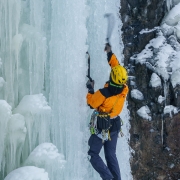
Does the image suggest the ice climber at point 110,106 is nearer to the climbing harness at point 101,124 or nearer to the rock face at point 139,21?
the climbing harness at point 101,124

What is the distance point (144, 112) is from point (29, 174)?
3.68m

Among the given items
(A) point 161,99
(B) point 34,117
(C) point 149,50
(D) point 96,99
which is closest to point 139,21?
(C) point 149,50

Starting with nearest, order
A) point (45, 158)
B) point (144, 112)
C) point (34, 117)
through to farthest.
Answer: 1. point (45, 158)
2. point (34, 117)
3. point (144, 112)

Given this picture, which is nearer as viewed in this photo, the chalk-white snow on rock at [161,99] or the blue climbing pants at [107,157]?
the blue climbing pants at [107,157]

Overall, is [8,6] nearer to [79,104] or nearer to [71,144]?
[79,104]

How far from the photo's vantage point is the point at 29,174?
11.3ft

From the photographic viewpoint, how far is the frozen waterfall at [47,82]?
379 cm

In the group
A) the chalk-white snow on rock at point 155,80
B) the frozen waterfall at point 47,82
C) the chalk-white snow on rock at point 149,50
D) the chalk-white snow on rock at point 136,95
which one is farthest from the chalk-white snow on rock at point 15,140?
the chalk-white snow on rock at point 149,50

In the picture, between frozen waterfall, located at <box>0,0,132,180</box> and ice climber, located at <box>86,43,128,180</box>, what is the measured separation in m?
0.43

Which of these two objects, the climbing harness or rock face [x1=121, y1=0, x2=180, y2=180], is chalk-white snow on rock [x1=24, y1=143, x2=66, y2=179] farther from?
rock face [x1=121, y1=0, x2=180, y2=180]

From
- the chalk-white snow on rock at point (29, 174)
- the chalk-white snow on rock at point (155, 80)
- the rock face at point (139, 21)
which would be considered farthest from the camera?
the rock face at point (139, 21)

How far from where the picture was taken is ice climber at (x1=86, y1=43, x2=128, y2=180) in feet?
13.8

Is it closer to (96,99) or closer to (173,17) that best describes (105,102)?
(96,99)

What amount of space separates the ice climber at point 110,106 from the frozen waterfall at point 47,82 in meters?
0.43
